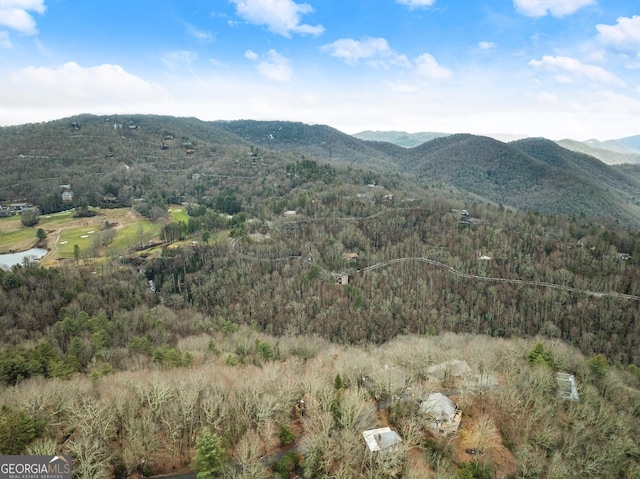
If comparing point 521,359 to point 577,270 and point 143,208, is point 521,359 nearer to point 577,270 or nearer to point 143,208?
point 577,270

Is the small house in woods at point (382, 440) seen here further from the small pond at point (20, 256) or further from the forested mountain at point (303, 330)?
the small pond at point (20, 256)

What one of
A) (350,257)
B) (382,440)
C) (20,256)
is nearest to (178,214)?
(20,256)

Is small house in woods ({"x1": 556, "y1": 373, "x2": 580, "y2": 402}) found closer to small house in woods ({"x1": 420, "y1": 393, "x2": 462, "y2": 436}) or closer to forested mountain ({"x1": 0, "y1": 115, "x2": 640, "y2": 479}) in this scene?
forested mountain ({"x1": 0, "y1": 115, "x2": 640, "y2": 479})

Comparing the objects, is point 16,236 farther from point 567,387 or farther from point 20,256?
point 567,387

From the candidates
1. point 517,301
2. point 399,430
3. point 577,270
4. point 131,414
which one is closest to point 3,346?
point 131,414

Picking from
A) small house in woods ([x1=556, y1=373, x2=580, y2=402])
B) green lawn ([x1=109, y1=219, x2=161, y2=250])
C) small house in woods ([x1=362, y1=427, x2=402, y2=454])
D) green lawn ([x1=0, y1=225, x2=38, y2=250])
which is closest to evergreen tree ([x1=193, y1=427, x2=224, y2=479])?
small house in woods ([x1=362, y1=427, x2=402, y2=454])

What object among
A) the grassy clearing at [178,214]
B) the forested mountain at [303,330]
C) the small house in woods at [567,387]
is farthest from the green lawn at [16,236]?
the small house in woods at [567,387]
